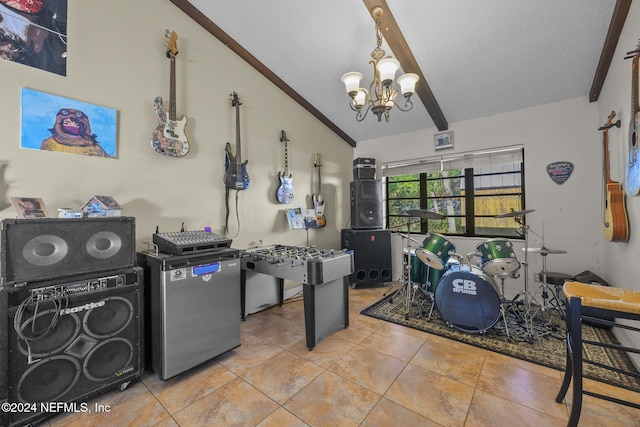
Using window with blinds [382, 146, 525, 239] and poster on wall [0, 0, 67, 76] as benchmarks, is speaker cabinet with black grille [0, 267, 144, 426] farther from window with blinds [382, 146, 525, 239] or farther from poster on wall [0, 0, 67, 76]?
window with blinds [382, 146, 525, 239]

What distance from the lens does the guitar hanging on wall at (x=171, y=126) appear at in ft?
7.32

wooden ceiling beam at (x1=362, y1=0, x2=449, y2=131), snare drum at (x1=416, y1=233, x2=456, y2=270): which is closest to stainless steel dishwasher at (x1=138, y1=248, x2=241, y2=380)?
snare drum at (x1=416, y1=233, x2=456, y2=270)

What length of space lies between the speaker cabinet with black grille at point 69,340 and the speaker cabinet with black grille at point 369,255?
2640 mm

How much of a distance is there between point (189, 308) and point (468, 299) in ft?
7.68

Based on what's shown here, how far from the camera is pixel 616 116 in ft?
7.30

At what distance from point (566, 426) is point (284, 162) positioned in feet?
10.6

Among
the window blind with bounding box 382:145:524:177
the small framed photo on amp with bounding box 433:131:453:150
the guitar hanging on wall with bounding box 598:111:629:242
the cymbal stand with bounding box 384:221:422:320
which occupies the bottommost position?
the cymbal stand with bounding box 384:221:422:320

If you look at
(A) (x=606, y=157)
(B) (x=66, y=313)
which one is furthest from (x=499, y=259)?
(B) (x=66, y=313)

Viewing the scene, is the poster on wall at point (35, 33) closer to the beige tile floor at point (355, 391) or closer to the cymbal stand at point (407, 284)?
the beige tile floor at point (355, 391)

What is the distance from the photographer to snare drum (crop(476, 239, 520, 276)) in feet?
7.72

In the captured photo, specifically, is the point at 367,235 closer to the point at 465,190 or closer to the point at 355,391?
the point at 465,190

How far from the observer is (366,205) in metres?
3.81

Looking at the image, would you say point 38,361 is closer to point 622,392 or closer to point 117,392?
point 117,392

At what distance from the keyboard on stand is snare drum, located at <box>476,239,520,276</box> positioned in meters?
2.37
